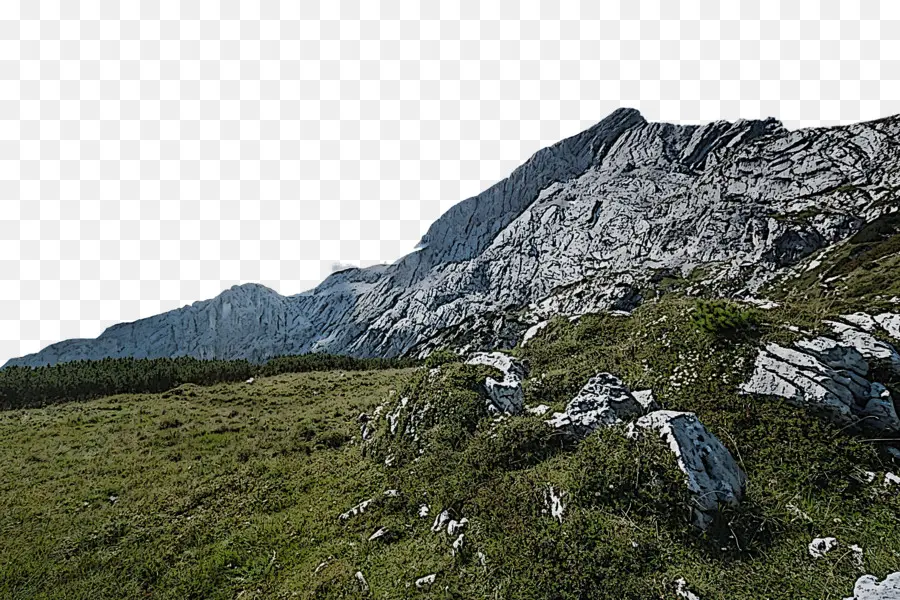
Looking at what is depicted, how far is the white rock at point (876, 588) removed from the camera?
6.66m

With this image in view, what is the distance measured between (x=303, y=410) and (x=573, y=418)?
918 inches

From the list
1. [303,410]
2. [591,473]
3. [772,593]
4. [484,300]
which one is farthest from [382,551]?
[484,300]

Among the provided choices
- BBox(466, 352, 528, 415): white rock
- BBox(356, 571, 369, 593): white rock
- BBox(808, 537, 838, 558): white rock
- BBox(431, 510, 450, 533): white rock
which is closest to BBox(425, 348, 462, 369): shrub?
BBox(466, 352, 528, 415): white rock

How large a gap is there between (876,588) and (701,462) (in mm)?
3400

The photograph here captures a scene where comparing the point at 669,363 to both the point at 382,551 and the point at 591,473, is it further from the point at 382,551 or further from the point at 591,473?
the point at 382,551

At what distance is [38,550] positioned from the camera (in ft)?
44.7

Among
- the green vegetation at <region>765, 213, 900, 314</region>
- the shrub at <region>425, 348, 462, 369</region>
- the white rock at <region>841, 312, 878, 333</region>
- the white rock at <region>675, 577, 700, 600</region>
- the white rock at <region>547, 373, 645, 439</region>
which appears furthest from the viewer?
the green vegetation at <region>765, 213, 900, 314</region>

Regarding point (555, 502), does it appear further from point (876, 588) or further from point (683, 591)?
point (876, 588)

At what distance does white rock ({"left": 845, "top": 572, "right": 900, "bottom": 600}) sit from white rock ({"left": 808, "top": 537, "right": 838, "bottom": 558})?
99 cm

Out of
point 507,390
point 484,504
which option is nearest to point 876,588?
point 484,504

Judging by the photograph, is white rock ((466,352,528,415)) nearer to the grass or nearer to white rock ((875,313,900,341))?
the grass

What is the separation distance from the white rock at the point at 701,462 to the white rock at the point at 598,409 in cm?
132

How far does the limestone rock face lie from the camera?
35.7 ft

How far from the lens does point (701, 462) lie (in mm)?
9953
